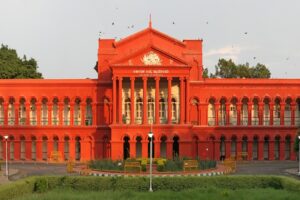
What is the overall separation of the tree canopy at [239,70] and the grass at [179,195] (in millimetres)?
66960

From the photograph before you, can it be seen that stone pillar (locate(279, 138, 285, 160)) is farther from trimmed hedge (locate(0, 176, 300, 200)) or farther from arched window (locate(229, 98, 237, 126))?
trimmed hedge (locate(0, 176, 300, 200))

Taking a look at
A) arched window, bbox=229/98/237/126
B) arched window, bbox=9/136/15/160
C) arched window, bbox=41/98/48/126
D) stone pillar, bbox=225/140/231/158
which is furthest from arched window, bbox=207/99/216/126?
arched window, bbox=9/136/15/160

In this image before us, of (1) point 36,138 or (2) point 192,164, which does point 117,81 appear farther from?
(2) point 192,164

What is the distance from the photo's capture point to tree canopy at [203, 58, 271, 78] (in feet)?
322

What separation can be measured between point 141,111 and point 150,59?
6954 millimetres

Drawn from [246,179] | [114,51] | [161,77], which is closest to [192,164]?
[246,179]

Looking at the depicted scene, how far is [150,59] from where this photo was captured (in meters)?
59.3

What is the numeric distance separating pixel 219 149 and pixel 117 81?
49.1 feet

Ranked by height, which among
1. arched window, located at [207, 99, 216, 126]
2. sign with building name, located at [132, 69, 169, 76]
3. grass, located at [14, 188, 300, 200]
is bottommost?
grass, located at [14, 188, 300, 200]

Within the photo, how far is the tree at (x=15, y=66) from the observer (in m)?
79.9

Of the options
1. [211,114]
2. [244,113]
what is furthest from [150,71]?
[244,113]

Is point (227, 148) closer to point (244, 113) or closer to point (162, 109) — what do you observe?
point (244, 113)

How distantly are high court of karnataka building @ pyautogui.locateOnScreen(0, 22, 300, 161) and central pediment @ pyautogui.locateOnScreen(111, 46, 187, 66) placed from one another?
293 cm

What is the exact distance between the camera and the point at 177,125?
58875mm
